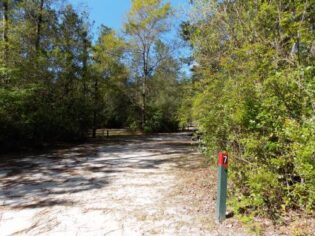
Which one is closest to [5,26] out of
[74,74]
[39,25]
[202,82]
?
[39,25]

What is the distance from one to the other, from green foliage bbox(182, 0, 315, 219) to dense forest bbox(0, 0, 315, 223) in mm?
16

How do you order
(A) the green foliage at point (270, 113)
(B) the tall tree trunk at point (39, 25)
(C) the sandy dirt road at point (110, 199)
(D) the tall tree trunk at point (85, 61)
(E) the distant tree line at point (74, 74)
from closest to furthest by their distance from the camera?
(A) the green foliage at point (270, 113) → (C) the sandy dirt road at point (110, 199) → (E) the distant tree line at point (74, 74) → (B) the tall tree trunk at point (39, 25) → (D) the tall tree trunk at point (85, 61)

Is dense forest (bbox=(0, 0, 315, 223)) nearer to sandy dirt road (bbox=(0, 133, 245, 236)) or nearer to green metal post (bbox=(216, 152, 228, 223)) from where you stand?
green metal post (bbox=(216, 152, 228, 223))

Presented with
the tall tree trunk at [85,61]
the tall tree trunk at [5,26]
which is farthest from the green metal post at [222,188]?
the tall tree trunk at [85,61]

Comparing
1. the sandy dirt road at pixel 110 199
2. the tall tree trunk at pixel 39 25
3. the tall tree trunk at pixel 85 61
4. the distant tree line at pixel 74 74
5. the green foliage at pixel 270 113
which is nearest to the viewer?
the green foliage at pixel 270 113

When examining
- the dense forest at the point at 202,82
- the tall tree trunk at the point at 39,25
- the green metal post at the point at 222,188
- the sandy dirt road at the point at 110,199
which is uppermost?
the tall tree trunk at the point at 39,25

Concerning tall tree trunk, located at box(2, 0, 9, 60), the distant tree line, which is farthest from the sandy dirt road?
tall tree trunk, located at box(2, 0, 9, 60)

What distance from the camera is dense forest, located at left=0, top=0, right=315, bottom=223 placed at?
3.66m

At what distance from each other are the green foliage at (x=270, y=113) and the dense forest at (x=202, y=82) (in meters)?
0.02

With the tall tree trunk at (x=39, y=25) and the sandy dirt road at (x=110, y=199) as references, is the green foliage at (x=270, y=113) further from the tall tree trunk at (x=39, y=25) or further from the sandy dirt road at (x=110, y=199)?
the tall tree trunk at (x=39, y=25)

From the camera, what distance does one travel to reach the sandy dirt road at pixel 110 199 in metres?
3.58

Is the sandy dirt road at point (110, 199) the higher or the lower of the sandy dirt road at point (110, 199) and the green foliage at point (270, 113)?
the lower

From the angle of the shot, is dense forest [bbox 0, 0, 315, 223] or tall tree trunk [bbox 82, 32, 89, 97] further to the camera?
tall tree trunk [bbox 82, 32, 89, 97]

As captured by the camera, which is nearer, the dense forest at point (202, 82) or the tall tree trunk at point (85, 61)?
the dense forest at point (202, 82)
